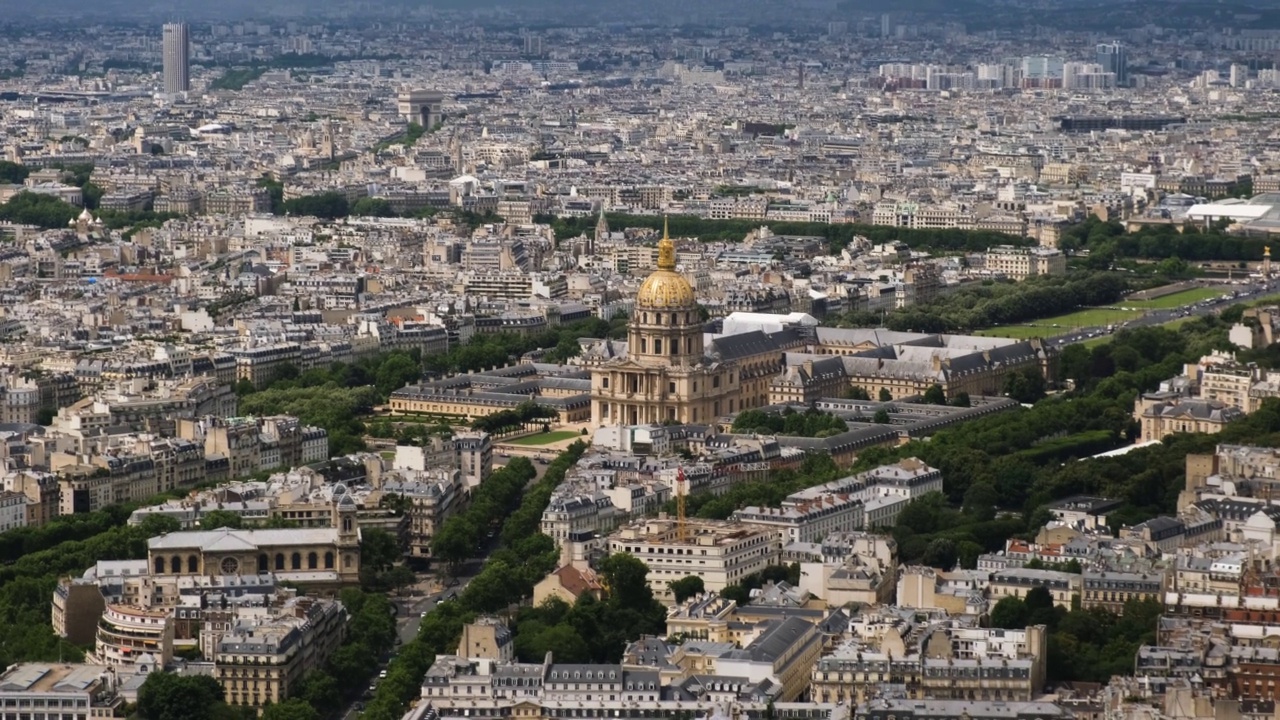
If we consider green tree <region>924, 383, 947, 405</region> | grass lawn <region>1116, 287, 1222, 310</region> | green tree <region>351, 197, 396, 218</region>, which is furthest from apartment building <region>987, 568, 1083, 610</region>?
green tree <region>351, 197, 396, 218</region>

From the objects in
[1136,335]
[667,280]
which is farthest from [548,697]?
[1136,335]

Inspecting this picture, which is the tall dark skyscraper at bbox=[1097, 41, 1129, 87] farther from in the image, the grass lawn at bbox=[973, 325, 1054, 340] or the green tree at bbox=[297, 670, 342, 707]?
the green tree at bbox=[297, 670, 342, 707]

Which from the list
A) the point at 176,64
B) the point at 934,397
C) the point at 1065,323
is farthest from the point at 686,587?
the point at 176,64

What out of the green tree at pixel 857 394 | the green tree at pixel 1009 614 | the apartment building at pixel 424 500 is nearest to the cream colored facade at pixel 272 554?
the apartment building at pixel 424 500

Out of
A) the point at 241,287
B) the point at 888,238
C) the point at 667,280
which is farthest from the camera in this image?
the point at 888,238

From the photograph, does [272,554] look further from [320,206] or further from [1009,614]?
[320,206]

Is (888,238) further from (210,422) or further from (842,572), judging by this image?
(842,572)
